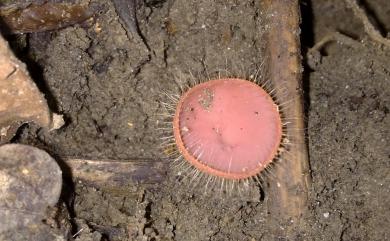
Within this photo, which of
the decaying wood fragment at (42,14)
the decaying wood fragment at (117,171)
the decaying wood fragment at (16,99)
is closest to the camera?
the decaying wood fragment at (16,99)

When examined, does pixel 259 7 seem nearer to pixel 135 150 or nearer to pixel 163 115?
pixel 163 115

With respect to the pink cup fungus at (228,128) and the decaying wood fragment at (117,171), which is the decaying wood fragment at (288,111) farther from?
the decaying wood fragment at (117,171)

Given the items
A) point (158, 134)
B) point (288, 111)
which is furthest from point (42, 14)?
point (288, 111)

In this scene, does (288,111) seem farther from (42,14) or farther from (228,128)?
(42,14)

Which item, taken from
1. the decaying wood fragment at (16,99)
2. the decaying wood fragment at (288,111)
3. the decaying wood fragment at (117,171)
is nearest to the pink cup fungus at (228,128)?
the decaying wood fragment at (288,111)

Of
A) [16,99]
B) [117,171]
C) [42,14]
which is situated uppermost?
[42,14]

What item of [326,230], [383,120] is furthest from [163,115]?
[383,120]
